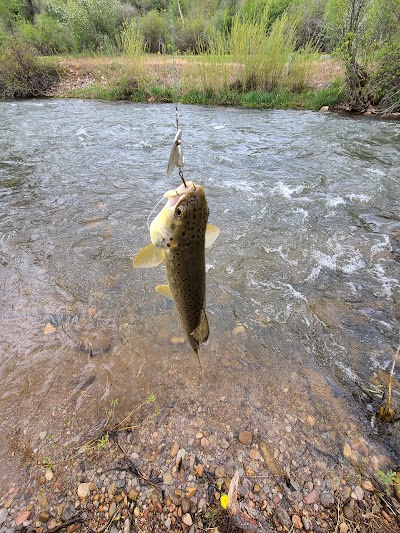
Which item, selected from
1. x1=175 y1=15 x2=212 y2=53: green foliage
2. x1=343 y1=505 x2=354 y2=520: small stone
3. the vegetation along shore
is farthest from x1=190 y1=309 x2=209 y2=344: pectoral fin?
x1=175 y1=15 x2=212 y2=53: green foliage

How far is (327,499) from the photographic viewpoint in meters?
2.13

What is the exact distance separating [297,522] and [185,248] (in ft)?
6.47

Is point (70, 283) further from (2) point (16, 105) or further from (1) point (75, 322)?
(2) point (16, 105)

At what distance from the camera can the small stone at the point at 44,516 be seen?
6.54ft

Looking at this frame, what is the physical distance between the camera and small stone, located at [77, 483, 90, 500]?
2.12 m

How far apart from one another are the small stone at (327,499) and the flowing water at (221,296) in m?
0.35

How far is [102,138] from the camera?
1026 centimetres

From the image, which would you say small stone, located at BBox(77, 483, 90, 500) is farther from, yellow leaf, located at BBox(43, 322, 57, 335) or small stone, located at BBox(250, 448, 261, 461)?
yellow leaf, located at BBox(43, 322, 57, 335)

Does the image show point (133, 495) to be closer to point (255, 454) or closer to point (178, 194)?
point (255, 454)

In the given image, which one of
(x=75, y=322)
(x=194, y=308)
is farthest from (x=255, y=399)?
(x=75, y=322)

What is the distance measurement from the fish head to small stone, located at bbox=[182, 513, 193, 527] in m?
1.83

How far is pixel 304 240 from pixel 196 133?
7.58 meters

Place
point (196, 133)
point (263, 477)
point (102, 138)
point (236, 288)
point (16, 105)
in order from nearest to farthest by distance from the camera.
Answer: point (263, 477) < point (236, 288) < point (102, 138) < point (196, 133) < point (16, 105)

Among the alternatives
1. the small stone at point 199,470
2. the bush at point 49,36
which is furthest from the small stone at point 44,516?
the bush at point 49,36
